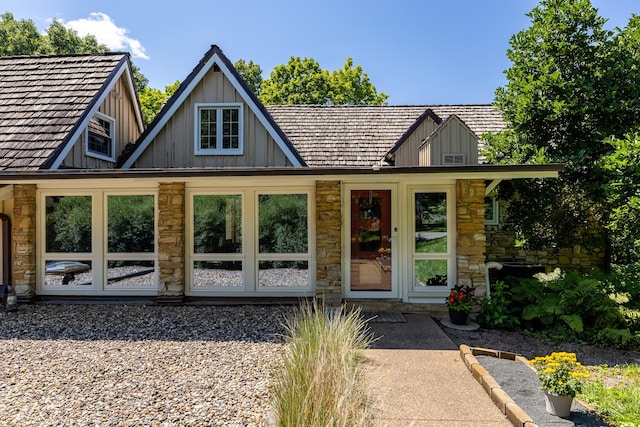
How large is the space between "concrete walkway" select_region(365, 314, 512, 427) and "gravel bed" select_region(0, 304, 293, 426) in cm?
125

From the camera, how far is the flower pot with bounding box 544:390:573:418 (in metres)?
3.46

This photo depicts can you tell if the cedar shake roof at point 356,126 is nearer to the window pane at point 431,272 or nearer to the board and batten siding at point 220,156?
the board and batten siding at point 220,156

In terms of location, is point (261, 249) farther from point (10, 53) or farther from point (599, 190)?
point (10, 53)

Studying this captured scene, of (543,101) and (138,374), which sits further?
(543,101)

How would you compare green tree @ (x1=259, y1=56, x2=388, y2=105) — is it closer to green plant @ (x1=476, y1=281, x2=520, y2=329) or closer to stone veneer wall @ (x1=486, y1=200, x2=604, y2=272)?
stone veneer wall @ (x1=486, y1=200, x2=604, y2=272)

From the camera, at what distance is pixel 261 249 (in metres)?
8.18

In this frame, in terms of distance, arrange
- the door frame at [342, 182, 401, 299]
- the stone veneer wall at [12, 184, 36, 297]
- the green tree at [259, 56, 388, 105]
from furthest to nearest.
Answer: the green tree at [259, 56, 388, 105], the stone veneer wall at [12, 184, 36, 297], the door frame at [342, 182, 401, 299]

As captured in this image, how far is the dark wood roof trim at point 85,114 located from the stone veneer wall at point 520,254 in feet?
36.2

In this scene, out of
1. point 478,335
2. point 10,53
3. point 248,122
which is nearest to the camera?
point 478,335

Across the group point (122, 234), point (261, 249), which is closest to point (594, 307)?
point (261, 249)

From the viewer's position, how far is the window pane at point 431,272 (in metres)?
7.70

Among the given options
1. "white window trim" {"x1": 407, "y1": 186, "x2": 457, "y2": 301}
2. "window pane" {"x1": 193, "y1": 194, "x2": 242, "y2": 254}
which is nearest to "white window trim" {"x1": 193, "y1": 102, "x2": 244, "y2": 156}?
"window pane" {"x1": 193, "y1": 194, "x2": 242, "y2": 254}

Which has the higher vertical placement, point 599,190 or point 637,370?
point 599,190

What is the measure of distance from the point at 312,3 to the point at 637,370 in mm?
13733
